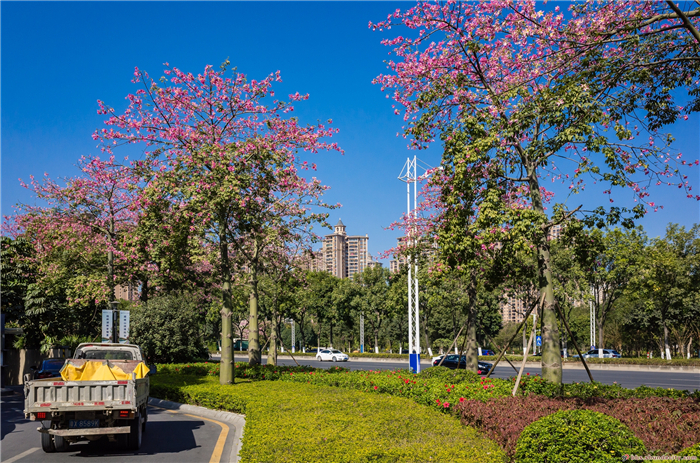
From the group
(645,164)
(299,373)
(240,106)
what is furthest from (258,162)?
(645,164)

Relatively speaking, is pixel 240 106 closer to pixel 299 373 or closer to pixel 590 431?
pixel 299 373

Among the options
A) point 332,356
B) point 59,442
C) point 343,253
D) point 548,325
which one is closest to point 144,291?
point 59,442

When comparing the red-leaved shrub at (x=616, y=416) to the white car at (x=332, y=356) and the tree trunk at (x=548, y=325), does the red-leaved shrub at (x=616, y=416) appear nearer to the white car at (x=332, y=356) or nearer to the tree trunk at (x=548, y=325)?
the tree trunk at (x=548, y=325)

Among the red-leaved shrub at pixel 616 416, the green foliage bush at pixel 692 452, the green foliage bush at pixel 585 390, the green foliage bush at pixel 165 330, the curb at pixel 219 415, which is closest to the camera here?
the green foliage bush at pixel 692 452

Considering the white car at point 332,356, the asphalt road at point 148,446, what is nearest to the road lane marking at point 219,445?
the asphalt road at point 148,446

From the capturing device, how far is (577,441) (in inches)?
230

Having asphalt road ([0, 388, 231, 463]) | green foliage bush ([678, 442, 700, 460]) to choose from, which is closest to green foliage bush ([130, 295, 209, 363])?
asphalt road ([0, 388, 231, 463])

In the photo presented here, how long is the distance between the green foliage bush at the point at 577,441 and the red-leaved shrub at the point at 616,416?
0.52 meters

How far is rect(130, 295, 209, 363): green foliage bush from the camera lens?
30703 mm

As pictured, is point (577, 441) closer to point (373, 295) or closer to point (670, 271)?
point (670, 271)

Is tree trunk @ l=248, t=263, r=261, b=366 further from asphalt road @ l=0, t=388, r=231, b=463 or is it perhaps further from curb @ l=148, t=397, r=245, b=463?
asphalt road @ l=0, t=388, r=231, b=463

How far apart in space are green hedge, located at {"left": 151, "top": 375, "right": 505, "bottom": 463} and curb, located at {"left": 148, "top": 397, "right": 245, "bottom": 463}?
0.87 ft

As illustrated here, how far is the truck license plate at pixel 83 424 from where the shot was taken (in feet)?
29.1

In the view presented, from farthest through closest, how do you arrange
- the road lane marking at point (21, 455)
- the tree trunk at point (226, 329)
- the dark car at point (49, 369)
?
1. the dark car at point (49, 369)
2. the tree trunk at point (226, 329)
3. the road lane marking at point (21, 455)
